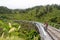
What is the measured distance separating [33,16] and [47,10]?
8817 millimetres

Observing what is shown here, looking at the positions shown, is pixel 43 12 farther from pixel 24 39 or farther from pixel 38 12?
pixel 24 39

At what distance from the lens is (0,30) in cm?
1725

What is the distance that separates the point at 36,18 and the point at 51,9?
13253 millimetres

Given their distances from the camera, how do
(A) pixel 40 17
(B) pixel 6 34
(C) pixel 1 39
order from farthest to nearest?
(A) pixel 40 17 → (B) pixel 6 34 → (C) pixel 1 39

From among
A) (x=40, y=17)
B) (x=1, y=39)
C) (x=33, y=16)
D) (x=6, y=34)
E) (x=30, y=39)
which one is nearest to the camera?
(x=1, y=39)

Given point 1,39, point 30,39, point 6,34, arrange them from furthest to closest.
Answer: point 30,39 → point 6,34 → point 1,39

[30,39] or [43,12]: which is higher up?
[30,39]

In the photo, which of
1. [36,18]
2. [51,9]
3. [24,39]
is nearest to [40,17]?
Answer: [36,18]

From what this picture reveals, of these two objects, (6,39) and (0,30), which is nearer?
(6,39)

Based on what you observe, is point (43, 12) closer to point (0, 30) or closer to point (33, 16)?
point (33, 16)

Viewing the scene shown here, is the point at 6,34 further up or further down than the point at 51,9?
further up

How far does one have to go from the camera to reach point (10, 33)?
16.7m

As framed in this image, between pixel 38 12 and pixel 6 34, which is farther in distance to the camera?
pixel 38 12

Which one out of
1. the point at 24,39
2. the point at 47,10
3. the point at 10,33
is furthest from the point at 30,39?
the point at 47,10
